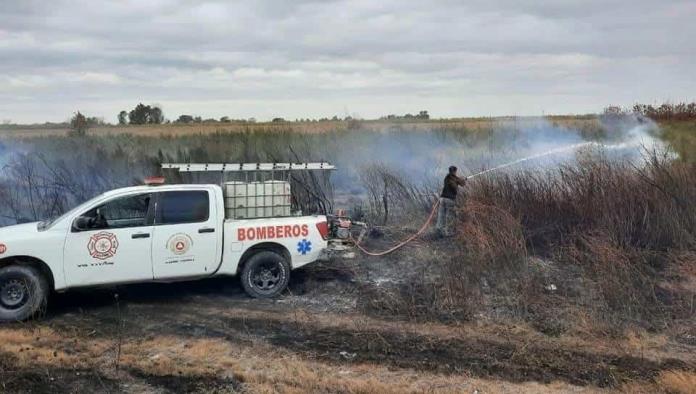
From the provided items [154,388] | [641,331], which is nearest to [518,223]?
[641,331]

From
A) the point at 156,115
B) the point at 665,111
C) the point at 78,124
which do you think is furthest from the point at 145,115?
the point at 665,111

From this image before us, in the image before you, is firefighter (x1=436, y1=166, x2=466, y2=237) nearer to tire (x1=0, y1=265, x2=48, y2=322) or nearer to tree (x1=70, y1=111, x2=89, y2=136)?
tire (x1=0, y1=265, x2=48, y2=322)

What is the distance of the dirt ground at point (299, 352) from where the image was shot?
6793mm

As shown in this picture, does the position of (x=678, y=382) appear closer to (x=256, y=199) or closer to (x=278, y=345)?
(x=278, y=345)

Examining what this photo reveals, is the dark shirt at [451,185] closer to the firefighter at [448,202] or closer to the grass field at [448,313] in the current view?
the firefighter at [448,202]

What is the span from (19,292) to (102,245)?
1.24 meters

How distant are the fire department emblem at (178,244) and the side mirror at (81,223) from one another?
1.12m

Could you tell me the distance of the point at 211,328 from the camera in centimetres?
868

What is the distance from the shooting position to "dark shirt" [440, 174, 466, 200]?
13.5m

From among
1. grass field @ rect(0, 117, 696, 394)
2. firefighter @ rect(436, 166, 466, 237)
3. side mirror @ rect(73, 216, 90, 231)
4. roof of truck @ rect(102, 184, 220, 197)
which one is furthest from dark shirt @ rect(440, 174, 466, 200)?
side mirror @ rect(73, 216, 90, 231)

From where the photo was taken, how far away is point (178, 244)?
949 cm

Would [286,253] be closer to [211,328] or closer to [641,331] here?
[211,328]

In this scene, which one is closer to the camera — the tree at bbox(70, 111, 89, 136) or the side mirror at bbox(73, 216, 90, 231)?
the side mirror at bbox(73, 216, 90, 231)

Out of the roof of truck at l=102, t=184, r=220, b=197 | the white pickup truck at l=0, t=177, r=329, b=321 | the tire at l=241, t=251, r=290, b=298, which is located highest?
the roof of truck at l=102, t=184, r=220, b=197
